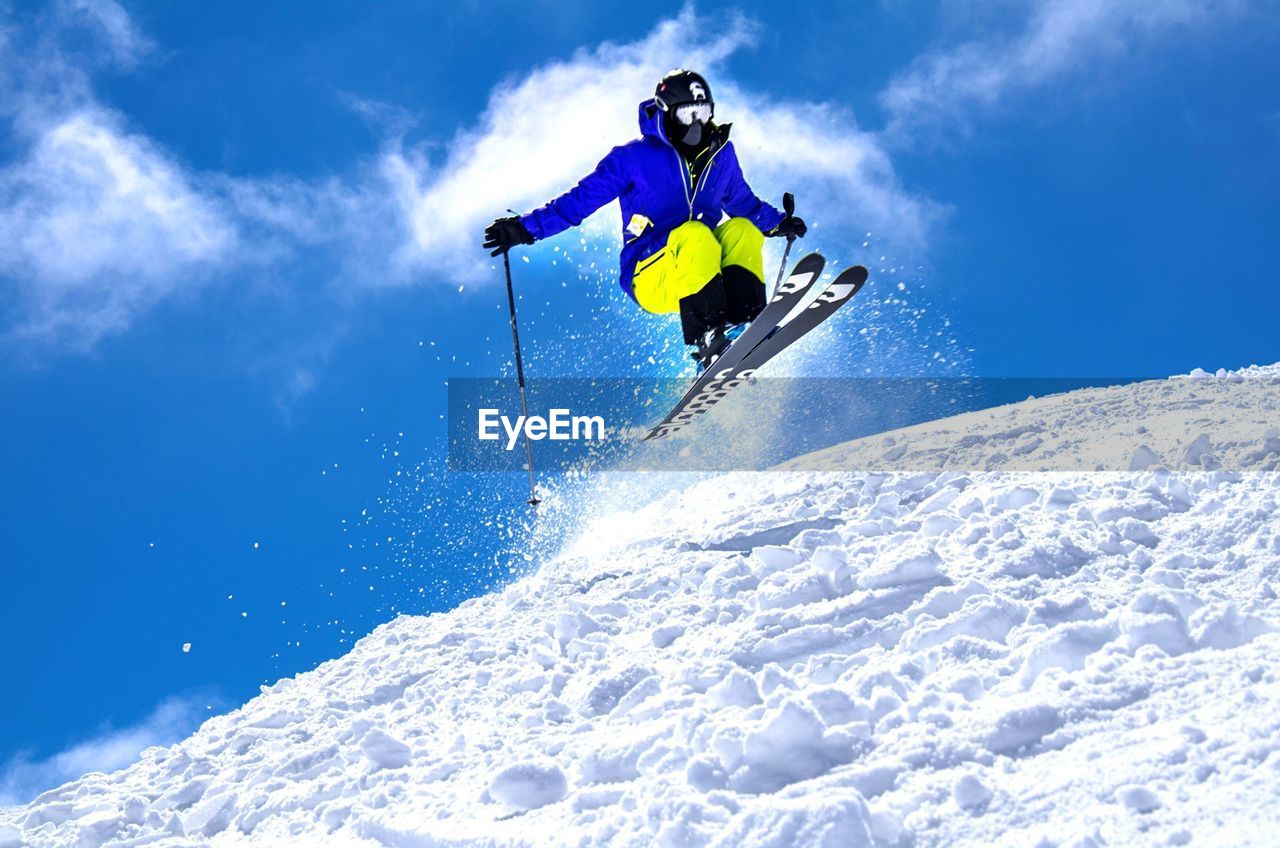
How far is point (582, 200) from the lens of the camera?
7.38 metres

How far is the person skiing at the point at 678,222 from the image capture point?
7.10 meters

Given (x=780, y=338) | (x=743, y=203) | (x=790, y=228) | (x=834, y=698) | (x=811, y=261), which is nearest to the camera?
(x=834, y=698)

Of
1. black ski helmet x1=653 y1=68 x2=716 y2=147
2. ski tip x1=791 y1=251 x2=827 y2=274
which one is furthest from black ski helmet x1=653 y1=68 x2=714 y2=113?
ski tip x1=791 y1=251 x2=827 y2=274

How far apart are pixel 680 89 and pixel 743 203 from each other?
1.27 m

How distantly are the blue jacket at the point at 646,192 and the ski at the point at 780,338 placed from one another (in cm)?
95

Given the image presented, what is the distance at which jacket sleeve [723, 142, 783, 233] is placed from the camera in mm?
7691

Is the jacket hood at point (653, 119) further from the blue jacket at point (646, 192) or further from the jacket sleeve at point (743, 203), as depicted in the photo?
the jacket sleeve at point (743, 203)

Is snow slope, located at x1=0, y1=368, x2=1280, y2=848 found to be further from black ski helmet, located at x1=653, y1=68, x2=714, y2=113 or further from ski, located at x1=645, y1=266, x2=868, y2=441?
black ski helmet, located at x1=653, y1=68, x2=714, y2=113

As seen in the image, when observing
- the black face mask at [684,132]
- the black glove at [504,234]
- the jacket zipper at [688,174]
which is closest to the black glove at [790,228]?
the jacket zipper at [688,174]

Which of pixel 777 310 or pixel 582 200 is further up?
pixel 582 200

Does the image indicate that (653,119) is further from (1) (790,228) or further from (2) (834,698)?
(2) (834,698)

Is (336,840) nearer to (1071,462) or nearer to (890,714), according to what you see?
(890,714)

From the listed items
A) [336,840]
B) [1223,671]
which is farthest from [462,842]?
[1223,671]

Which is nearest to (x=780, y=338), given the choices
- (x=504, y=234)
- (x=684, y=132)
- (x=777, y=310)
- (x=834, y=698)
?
(x=777, y=310)
